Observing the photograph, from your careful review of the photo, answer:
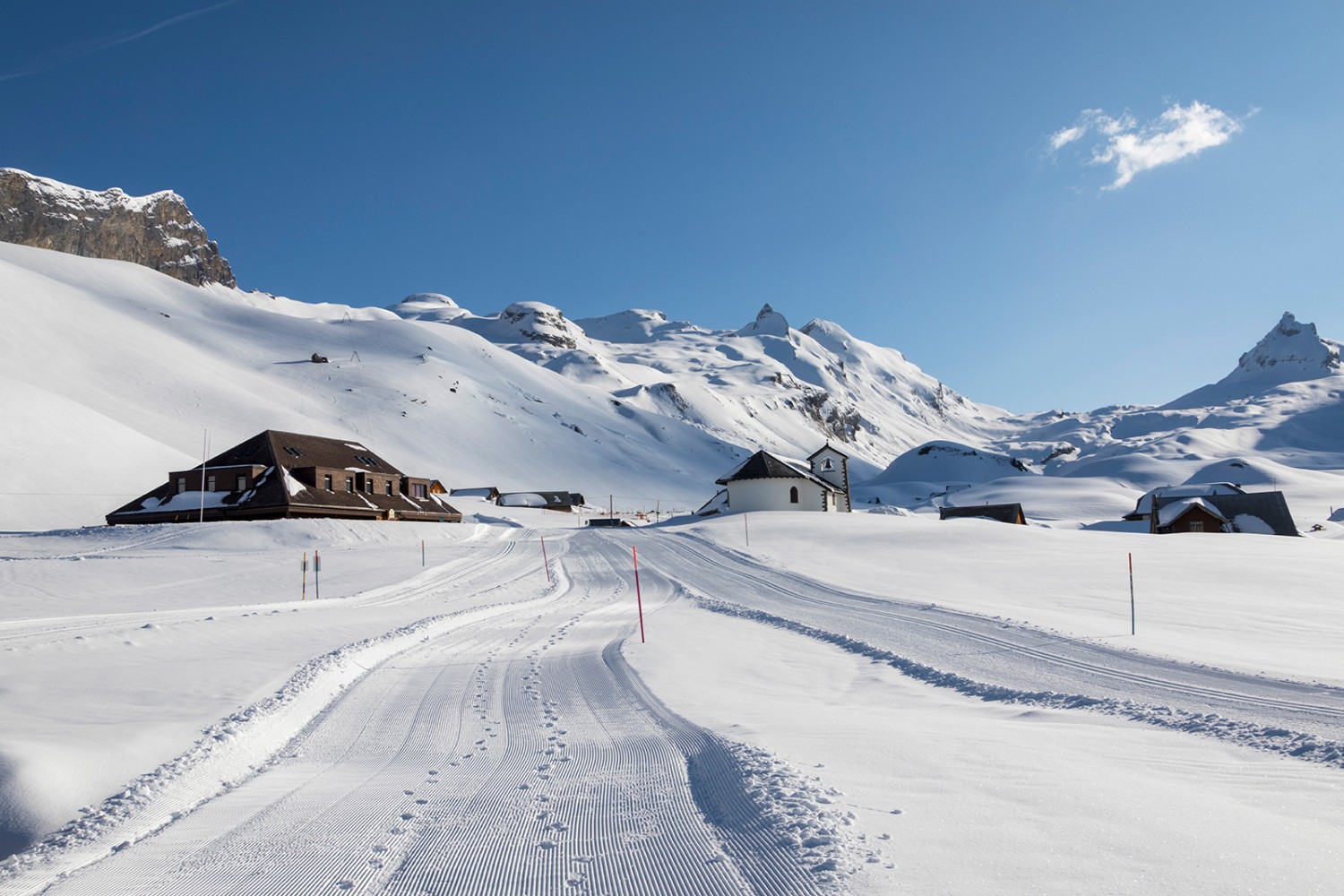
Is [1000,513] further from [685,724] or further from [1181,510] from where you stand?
[685,724]

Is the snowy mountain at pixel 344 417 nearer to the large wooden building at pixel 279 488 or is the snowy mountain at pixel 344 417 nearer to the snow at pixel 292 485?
the large wooden building at pixel 279 488

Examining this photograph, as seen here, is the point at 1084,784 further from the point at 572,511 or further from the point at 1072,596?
the point at 572,511

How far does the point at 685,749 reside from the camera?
7.20 metres

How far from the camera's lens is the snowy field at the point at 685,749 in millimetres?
4734

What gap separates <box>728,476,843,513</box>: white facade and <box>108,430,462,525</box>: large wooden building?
78.0 feet

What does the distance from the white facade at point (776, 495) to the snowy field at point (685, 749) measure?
4094 centimetres

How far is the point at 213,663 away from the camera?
1209 cm

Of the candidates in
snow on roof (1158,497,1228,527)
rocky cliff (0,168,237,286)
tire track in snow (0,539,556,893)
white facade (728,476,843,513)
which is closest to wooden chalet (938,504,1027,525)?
snow on roof (1158,497,1228,527)

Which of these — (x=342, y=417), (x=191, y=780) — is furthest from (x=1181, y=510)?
(x=342, y=417)

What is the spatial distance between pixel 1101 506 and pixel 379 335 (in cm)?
12509

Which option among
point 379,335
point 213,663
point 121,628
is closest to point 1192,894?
point 213,663

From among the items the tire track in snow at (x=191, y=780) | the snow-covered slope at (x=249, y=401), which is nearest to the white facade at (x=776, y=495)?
the snow-covered slope at (x=249, y=401)

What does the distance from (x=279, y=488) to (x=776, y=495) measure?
34.4m

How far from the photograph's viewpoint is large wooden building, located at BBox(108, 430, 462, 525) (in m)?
49.1
